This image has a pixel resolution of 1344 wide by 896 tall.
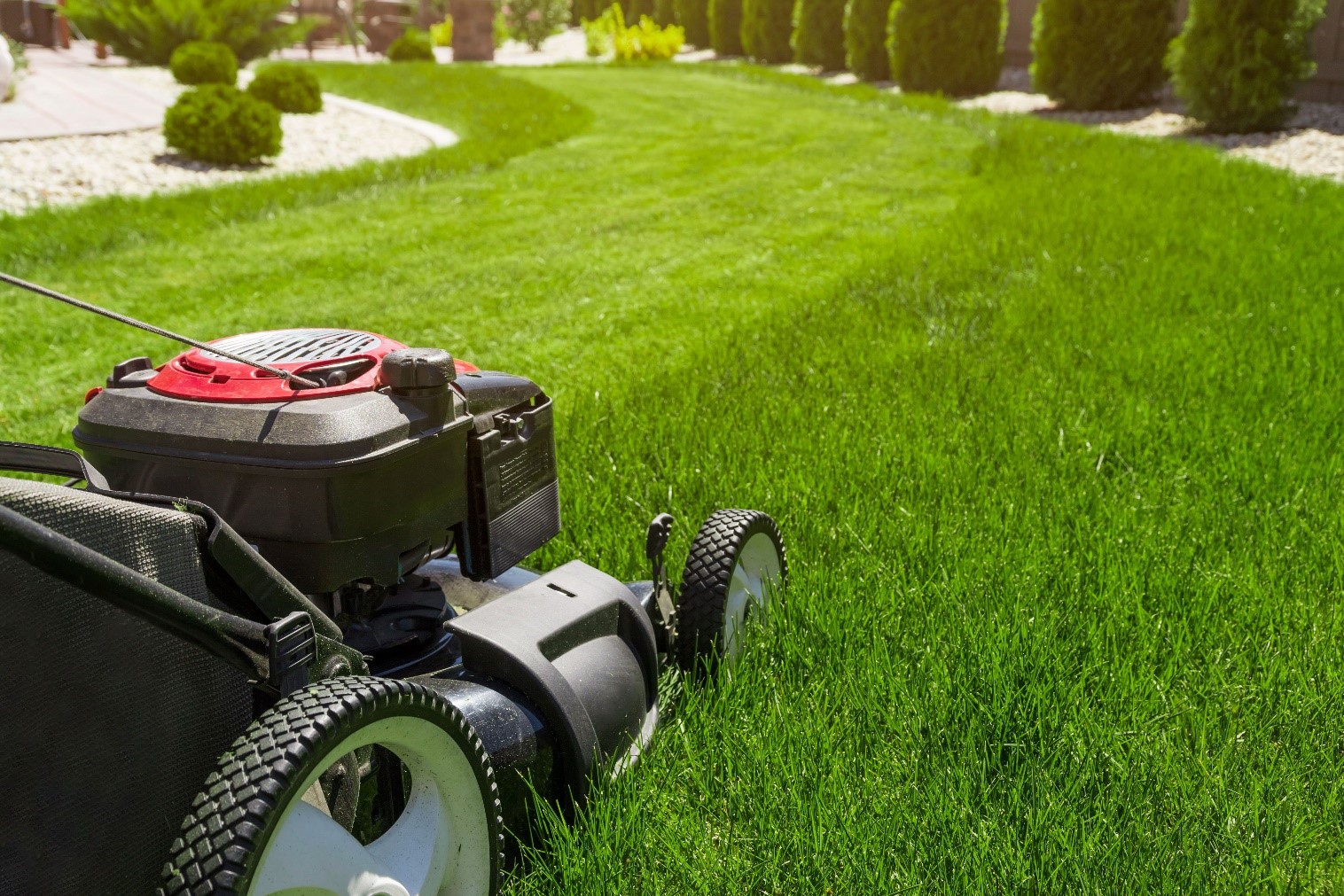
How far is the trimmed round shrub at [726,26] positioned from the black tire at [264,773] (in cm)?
2382

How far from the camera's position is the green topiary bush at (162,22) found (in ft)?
52.1

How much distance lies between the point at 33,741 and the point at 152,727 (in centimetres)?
11

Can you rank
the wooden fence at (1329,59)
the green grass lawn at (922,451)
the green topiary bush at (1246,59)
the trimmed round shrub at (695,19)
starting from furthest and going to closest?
the trimmed round shrub at (695,19), the wooden fence at (1329,59), the green topiary bush at (1246,59), the green grass lawn at (922,451)

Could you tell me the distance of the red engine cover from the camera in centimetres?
180

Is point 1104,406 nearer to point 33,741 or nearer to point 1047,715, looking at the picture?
point 1047,715

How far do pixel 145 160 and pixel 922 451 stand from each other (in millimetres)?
7972

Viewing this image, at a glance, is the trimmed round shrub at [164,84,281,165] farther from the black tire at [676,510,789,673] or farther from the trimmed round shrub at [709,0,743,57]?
the trimmed round shrub at [709,0,743,57]

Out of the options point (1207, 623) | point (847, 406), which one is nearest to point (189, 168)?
point (847, 406)

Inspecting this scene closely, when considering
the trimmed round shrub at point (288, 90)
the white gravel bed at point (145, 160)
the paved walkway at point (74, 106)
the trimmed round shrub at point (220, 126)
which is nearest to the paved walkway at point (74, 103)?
the paved walkway at point (74, 106)

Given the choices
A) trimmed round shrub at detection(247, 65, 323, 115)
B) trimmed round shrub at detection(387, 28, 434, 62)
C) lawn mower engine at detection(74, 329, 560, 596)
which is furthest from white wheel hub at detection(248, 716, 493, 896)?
trimmed round shrub at detection(387, 28, 434, 62)

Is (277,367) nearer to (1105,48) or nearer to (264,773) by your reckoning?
(264,773)

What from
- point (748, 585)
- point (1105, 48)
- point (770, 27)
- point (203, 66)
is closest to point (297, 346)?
point (748, 585)

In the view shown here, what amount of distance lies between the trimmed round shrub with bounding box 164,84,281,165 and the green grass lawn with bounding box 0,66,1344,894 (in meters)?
→ 1.07

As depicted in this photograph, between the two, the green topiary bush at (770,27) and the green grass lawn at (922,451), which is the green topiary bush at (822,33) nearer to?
the green topiary bush at (770,27)
